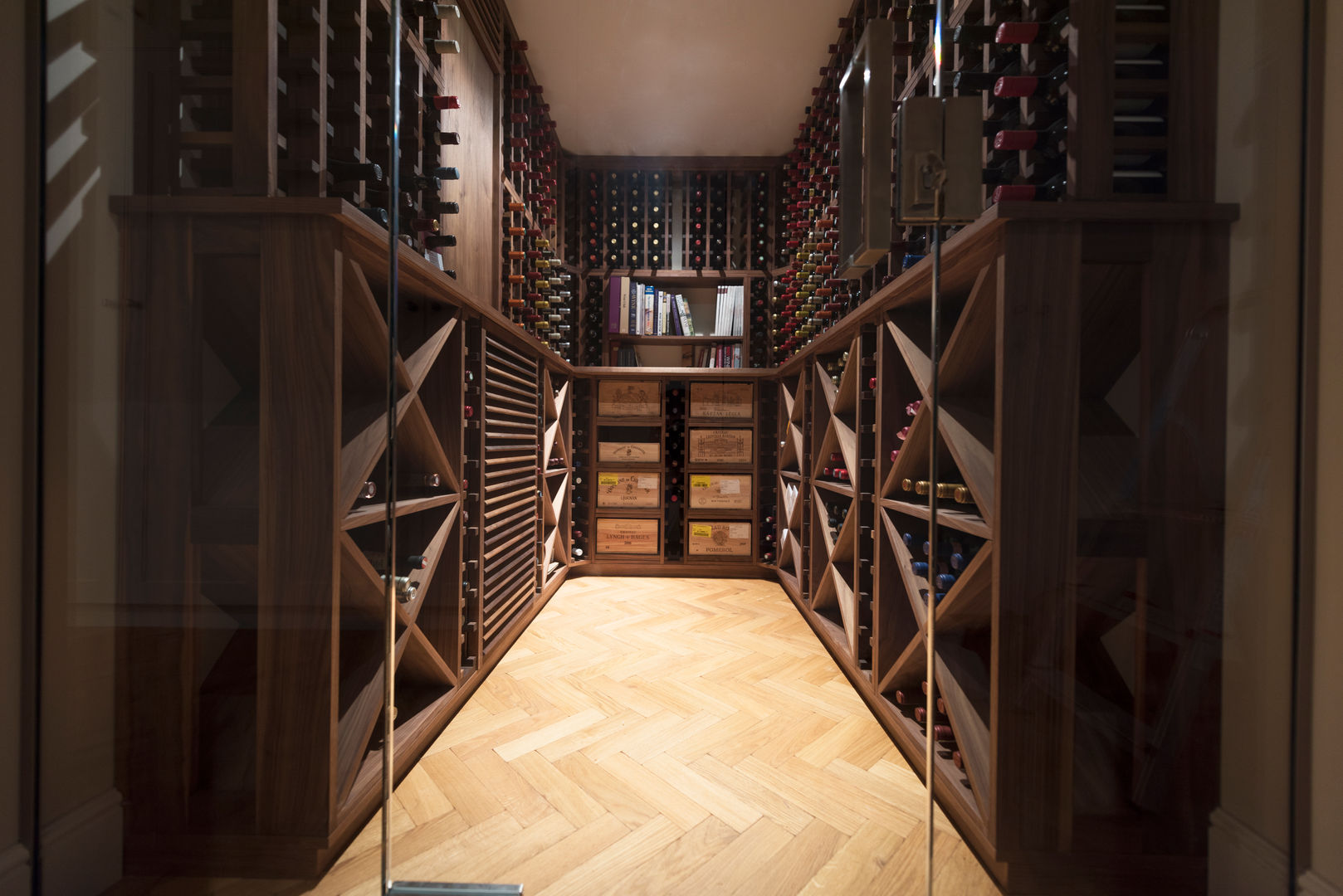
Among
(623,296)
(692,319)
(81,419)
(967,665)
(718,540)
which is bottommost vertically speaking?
(718,540)

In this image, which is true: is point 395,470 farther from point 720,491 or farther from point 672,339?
point 672,339

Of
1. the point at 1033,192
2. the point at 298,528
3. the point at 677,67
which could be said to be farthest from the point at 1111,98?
the point at 298,528

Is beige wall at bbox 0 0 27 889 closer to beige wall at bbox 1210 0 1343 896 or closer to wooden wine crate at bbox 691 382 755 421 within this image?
beige wall at bbox 1210 0 1343 896

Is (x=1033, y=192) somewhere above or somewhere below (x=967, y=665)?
above

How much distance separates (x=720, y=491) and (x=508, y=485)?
157 cm

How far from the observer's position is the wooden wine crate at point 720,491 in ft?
11.1

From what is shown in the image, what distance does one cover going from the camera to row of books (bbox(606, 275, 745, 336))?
11.5 ft

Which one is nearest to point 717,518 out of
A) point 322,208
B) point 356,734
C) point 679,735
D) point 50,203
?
point 679,735

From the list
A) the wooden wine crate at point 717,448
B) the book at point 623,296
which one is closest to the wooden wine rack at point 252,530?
the wooden wine crate at point 717,448

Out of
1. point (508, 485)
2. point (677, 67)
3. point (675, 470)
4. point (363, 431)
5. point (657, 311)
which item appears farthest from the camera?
point (657, 311)

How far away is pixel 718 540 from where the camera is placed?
3.36m

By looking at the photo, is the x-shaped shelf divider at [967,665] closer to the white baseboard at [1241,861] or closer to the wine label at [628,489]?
the white baseboard at [1241,861]

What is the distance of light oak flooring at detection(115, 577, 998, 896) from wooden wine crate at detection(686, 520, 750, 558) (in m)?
1.26

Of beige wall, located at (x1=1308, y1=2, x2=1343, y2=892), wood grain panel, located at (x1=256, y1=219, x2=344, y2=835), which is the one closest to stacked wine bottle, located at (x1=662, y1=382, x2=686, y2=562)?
wood grain panel, located at (x1=256, y1=219, x2=344, y2=835)
